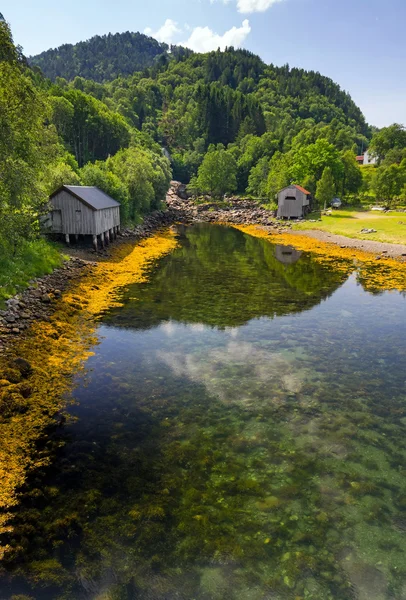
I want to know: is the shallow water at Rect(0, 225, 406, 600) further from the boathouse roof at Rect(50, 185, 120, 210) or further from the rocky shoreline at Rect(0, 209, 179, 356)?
the boathouse roof at Rect(50, 185, 120, 210)

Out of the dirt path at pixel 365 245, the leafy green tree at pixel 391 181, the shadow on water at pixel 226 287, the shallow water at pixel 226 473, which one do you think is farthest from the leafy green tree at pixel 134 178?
the leafy green tree at pixel 391 181

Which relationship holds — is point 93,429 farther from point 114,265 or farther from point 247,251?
point 247,251

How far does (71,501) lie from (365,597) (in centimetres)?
846

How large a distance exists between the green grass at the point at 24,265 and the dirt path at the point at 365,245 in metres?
41.5

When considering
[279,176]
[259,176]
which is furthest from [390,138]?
[279,176]

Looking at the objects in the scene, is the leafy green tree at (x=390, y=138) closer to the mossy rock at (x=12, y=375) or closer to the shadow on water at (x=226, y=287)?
the shadow on water at (x=226, y=287)

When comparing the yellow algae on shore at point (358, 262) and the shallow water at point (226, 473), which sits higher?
the yellow algae on shore at point (358, 262)

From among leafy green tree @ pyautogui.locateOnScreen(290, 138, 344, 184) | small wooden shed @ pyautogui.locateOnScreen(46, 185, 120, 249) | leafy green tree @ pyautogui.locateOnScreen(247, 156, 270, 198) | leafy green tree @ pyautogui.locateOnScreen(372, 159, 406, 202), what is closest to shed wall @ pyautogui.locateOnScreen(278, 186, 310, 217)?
leafy green tree @ pyautogui.locateOnScreen(290, 138, 344, 184)

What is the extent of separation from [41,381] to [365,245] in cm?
5095

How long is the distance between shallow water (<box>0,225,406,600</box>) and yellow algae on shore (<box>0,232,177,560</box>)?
70cm

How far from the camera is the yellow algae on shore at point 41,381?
12.6m

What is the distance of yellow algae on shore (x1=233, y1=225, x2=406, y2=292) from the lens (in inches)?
1524

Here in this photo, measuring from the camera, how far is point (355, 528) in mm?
10906

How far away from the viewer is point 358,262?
48875mm
